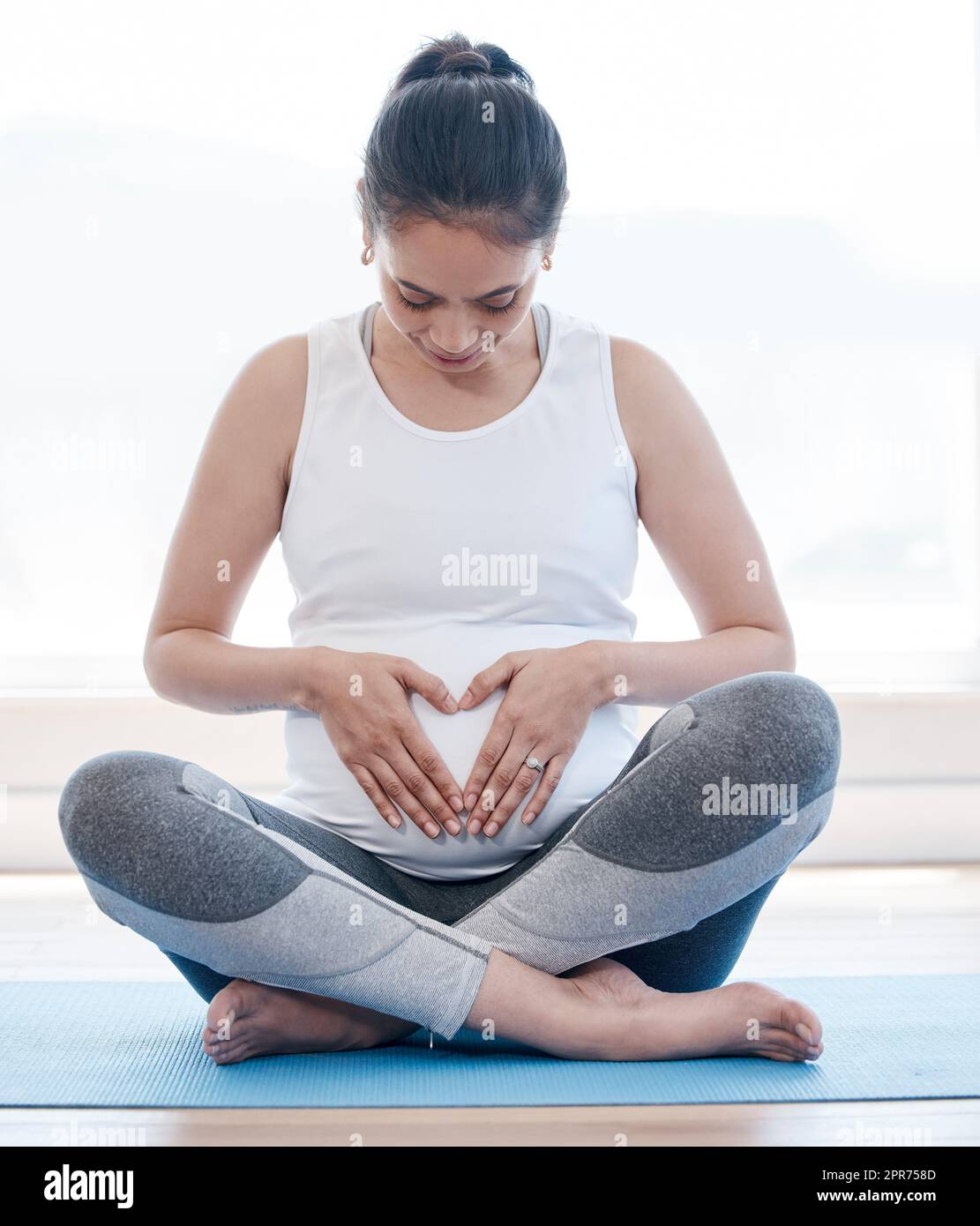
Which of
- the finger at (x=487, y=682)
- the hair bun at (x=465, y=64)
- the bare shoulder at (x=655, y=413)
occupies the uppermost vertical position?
the hair bun at (x=465, y=64)

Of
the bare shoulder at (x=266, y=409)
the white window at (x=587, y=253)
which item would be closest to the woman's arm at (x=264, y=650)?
the bare shoulder at (x=266, y=409)

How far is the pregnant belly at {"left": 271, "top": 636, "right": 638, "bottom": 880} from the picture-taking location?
1.34 metres

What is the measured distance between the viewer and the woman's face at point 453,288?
1.28 meters

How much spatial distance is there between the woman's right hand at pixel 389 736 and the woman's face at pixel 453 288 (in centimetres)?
33

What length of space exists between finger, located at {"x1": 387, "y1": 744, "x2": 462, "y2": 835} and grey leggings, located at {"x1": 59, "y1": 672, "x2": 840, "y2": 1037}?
0.09 metres

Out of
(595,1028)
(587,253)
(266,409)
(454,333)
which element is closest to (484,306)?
(454,333)

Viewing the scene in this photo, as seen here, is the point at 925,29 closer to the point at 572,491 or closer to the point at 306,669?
the point at 572,491

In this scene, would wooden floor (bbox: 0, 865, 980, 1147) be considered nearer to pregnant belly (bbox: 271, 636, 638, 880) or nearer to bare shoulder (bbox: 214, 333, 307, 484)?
pregnant belly (bbox: 271, 636, 638, 880)

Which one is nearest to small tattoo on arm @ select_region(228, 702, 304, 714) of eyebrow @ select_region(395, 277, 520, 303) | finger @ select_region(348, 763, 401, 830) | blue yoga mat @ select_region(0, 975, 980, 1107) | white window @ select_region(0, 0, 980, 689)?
finger @ select_region(348, 763, 401, 830)

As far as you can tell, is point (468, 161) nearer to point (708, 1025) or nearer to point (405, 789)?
point (405, 789)

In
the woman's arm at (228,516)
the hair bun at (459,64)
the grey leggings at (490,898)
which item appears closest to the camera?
the grey leggings at (490,898)

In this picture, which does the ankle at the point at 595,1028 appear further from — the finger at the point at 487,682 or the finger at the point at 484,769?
the finger at the point at 487,682

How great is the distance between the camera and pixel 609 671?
4.43 ft

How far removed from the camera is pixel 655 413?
151 cm
